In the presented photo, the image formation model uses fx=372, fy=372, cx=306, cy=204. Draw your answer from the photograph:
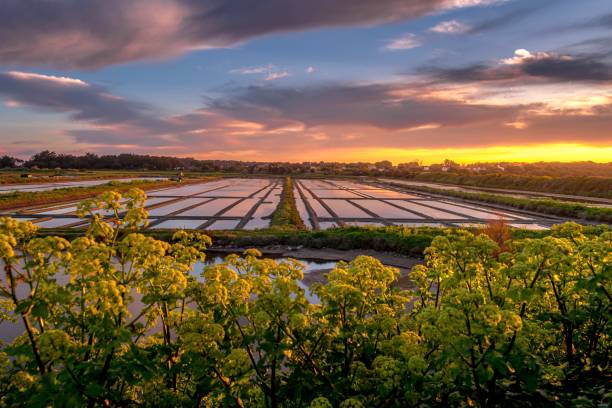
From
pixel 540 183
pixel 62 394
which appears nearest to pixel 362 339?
pixel 62 394

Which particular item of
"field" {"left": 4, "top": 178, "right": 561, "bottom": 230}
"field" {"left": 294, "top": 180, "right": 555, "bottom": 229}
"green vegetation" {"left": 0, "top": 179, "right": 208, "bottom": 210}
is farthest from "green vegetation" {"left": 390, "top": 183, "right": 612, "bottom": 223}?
"green vegetation" {"left": 0, "top": 179, "right": 208, "bottom": 210}

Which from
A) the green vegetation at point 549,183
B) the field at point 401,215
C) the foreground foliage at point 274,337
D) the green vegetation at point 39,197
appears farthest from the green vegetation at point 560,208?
the green vegetation at point 39,197

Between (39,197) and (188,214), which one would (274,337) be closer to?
(188,214)

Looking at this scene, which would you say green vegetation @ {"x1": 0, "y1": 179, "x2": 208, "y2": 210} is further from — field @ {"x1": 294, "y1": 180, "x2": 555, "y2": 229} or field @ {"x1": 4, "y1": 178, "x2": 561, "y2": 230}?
field @ {"x1": 294, "y1": 180, "x2": 555, "y2": 229}

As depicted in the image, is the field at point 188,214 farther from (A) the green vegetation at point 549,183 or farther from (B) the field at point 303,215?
(A) the green vegetation at point 549,183

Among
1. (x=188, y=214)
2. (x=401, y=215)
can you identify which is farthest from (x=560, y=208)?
(x=188, y=214)

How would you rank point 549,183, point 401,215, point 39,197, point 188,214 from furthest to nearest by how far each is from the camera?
point 549,183 → point 39,197 → point 401,215 → point 188,214

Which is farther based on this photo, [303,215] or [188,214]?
[303,215]
